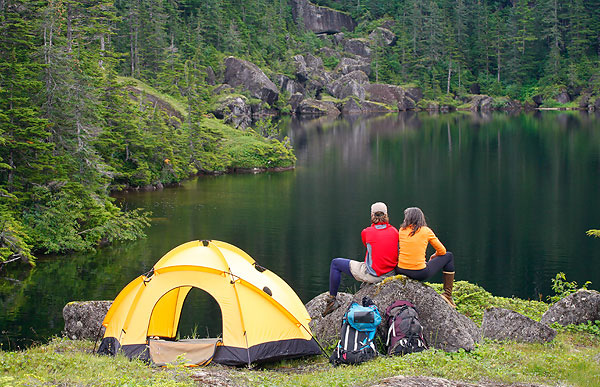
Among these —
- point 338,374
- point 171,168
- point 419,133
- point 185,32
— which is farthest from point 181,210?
point 185,32

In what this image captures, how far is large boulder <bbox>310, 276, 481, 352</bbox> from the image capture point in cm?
867

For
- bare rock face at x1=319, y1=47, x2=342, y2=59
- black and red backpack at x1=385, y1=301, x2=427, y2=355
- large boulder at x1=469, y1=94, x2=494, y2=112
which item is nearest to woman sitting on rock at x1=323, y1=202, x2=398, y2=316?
black and red backpack at x1=385, y1=301, x2=427, y2=355

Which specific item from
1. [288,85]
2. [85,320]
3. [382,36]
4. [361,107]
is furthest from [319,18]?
[85,320]

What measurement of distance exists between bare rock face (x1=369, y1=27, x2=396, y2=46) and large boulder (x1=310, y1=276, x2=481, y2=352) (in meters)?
92.7

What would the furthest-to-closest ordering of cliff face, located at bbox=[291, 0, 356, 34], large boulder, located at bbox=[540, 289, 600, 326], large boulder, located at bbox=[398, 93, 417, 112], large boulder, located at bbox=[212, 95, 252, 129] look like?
cliff face, located at bbox=[291, 0, 356, 34], large boulder, located at bbox=[398, 93, 417, 112], large boulder, located at bbox=[212, 95, 252, 129], large boulder, located at bbox=[540, 289, 600, 326]

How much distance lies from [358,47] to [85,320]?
90.4 meters

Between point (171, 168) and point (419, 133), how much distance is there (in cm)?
3027

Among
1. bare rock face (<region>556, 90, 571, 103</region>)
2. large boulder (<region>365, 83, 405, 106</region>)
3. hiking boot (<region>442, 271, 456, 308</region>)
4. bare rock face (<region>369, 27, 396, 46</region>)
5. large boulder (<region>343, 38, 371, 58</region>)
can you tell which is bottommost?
hiking boot (<region>442, 271, 456, 308</region>)

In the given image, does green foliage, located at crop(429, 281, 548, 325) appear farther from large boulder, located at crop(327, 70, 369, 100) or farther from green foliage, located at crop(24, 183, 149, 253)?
large boulder, located at crop(327, 70, 369, 100)

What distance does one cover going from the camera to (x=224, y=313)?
9.43m

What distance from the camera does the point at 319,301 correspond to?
10914mm

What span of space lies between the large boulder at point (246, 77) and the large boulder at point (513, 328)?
6205 centimetres

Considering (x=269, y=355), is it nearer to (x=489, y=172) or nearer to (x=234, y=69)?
(x=489, y=172)

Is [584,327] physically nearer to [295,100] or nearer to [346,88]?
[295,100]
